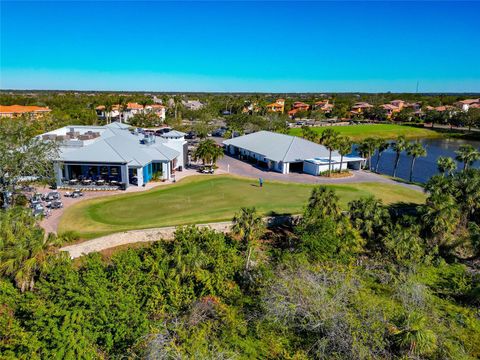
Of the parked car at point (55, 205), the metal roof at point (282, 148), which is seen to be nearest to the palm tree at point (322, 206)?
the metal roof at point (282, 148)

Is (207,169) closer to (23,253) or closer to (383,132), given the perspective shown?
(23,253)

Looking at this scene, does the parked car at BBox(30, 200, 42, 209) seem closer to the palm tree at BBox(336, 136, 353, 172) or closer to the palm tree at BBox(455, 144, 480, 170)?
the palm tree at BBox(336, 136, 353, 172)

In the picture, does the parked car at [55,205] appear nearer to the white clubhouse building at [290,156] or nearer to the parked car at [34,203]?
the parked car at [34,203]

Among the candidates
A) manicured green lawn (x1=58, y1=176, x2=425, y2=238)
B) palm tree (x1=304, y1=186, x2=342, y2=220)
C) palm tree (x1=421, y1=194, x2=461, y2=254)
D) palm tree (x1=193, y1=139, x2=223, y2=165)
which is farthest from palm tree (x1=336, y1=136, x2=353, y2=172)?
palm tree (x1=304, y1=186, x2=342, y2=220)

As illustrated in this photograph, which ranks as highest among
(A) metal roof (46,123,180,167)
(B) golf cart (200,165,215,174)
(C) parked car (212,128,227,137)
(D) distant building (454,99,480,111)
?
(D) distant building (454,99,480,111)

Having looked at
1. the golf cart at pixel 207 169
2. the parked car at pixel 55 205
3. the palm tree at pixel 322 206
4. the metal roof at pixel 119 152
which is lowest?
the parked car at pixel 55 205

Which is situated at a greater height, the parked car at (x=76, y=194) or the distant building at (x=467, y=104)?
the distant building at (x=467, y=104)

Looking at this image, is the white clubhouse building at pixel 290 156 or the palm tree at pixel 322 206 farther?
the white clubhouse building at pixel 290 156
